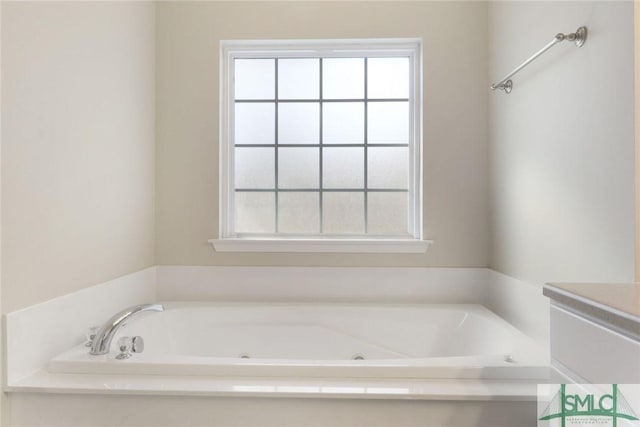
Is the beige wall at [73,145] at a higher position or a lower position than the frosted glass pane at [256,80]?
lower

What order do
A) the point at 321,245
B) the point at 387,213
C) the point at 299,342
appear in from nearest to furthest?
the point at 299,342 → the point at 321,245 → the point at 387,213

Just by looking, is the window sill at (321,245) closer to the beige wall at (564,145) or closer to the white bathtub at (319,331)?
the white bathtub at (319,331)

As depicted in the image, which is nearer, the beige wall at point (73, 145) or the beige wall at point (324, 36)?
the beige wall at point (73, 145)

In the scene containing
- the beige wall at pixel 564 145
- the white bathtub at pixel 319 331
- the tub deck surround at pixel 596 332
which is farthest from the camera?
the white bathtub at pixel 319 331

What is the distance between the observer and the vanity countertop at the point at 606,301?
672mm

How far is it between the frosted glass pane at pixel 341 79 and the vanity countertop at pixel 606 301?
5.49 feet

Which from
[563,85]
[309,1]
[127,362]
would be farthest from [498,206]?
[127,362]

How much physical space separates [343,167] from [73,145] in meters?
1.31

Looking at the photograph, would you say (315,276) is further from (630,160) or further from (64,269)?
(630,160)

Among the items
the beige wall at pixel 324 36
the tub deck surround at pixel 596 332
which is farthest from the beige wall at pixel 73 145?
the tub deck surround at pixel 596 332

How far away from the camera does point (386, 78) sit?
2.30 m

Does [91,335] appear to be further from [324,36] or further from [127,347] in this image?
[324,36]

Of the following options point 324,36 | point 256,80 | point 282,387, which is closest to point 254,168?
point 256,80

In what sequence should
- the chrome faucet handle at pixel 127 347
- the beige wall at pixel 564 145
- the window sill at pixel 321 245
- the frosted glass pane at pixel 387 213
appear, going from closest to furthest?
the beige wall at pixel 564 145 < the chrome faucet handle at pixel 127 347 < the window sill at pixel 321 245 < the frosted glass pane at pixel 387 213
